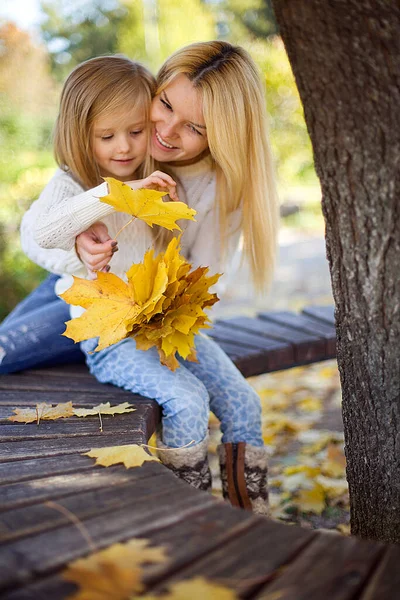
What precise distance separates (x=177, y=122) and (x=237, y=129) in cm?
19

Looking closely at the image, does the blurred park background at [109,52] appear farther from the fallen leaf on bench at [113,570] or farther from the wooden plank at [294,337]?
the fallen leaf on bench at [113,570]

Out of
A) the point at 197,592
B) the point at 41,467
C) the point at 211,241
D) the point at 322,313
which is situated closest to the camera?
the point at 197,592

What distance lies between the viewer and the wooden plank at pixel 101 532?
3.34 ft

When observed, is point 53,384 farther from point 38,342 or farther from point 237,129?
point 237,129

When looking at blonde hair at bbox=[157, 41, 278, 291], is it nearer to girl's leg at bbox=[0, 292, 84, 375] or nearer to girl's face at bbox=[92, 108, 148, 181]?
girl's face at bbox=[92, 108, 148, 181]

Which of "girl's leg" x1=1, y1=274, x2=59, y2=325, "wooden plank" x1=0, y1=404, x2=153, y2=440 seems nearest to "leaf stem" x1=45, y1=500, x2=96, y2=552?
"wooden plank" x1=0, y1=404, x2=153, y2=440

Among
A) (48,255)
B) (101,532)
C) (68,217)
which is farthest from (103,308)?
(101,532)

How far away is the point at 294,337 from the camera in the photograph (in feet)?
9.20

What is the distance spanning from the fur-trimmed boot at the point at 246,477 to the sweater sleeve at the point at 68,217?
0.84 m

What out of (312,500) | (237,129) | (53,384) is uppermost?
(237,129)

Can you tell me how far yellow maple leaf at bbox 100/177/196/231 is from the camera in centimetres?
167

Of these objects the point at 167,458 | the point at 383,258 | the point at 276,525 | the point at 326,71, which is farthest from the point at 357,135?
the point at 167,458

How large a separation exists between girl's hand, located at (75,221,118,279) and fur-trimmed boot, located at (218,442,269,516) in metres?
0.72

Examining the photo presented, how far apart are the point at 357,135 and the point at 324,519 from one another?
158cm
